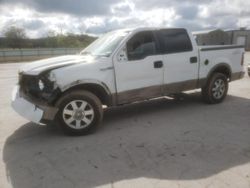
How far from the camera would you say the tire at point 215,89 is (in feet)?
21.0

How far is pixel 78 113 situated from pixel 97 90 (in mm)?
601

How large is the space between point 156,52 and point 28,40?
57.0 m

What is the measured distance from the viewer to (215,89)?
21.5 feet

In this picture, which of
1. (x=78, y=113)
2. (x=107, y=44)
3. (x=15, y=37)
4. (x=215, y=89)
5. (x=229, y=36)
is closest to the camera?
(x=78, y=113)

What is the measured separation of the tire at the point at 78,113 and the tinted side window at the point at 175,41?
199 centimetres

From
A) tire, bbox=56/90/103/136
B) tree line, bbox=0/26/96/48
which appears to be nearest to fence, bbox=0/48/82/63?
tree line, bbox=0/26/96/48

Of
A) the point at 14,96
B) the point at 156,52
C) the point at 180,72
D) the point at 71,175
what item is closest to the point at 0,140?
the point at 14,96

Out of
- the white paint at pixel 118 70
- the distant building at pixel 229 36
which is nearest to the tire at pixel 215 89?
the white paint at pixel 118 70

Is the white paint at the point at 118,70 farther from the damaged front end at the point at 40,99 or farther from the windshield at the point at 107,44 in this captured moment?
the windshield at the point at 107,44

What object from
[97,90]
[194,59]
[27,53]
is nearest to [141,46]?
[97,90]

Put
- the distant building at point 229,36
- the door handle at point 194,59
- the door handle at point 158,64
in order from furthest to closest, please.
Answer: the distant building at point 229,36, the door handle at point 194,59, the door handle at point 158,64

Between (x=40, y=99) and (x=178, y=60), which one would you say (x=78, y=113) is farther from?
(x=178, y=60)

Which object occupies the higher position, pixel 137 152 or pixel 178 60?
pixel 178 60

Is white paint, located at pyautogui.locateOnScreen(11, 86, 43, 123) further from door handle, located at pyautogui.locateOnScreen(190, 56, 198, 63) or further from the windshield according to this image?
door handle, located at pyautogui.locateOnScreen(190, 56, 198, 63)
